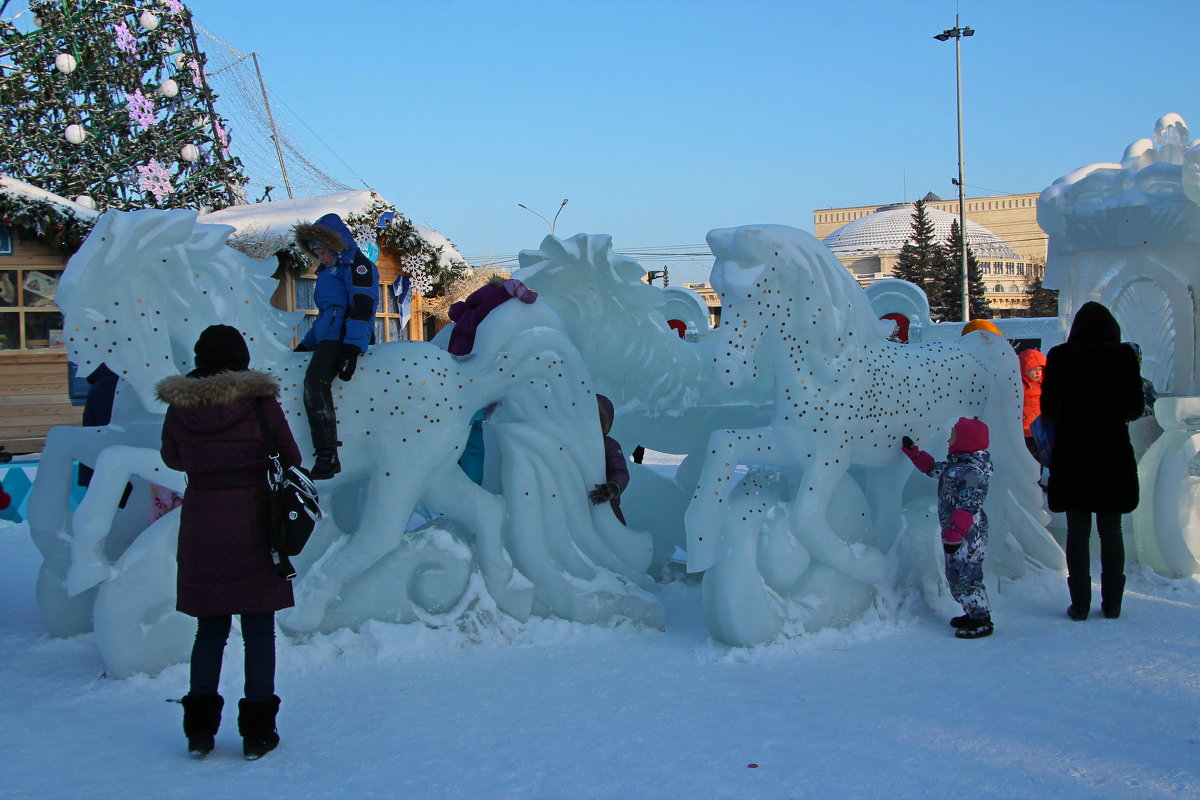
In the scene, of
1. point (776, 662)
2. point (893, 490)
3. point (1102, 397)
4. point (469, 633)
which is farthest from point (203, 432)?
point (1102, 397)

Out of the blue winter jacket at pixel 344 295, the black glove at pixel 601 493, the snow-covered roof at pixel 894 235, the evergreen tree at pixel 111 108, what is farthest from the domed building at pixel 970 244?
the blue winter jacket at pixel 344 295

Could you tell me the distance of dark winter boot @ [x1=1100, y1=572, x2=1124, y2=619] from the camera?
4523 millimetres

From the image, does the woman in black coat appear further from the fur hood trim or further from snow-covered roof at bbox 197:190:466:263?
snow-covered roof at bbox 197:190:466:263

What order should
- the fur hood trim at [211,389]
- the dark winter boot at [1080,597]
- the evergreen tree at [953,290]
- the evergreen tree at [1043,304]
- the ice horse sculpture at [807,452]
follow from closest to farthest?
1. the fur hood trim at [211,389]
2. the ice horse sculpture at [807,452]
3. the dark winter boot at [1080,597]
4. the evergreen tree at [953,290]
5. the evergreen tree at [1043,304]

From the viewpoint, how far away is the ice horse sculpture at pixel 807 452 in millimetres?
4215

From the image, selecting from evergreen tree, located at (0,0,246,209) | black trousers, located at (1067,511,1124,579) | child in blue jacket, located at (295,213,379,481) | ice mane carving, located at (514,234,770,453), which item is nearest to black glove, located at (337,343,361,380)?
child in blue jacket, located at (295,213,379,481)

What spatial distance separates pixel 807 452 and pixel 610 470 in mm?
1055

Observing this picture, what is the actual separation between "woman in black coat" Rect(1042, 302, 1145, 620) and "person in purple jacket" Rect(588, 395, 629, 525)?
2.07 m

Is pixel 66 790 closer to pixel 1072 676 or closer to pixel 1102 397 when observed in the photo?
pixel 1072 676

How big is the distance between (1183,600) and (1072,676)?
1.58 metres

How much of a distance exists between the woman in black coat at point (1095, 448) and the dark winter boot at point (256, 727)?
3568mm

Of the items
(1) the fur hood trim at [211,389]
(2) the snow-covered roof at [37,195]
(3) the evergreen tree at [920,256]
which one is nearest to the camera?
(1) the fur hood trim at [211,389]

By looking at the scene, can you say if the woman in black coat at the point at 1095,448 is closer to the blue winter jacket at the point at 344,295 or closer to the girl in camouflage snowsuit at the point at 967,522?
Answer: the girl in camouflage snowsuit at the point at 967,522

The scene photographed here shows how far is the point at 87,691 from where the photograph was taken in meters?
3.70
